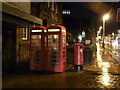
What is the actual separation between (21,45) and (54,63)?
10.9ft

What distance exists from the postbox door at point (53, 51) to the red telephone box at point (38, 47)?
0.40 metres

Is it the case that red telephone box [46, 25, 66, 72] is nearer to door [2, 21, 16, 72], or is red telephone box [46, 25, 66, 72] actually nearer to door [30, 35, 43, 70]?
door [30, 35, 43, 70]

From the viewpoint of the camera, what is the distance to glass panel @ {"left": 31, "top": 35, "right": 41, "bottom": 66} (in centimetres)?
891

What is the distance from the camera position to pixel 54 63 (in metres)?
8.55

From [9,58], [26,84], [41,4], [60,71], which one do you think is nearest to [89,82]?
[60,71]

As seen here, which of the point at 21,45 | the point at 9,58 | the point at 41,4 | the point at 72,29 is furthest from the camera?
the point at 72,29

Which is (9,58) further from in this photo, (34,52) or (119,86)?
(119,86)

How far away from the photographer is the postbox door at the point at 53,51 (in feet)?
27.9

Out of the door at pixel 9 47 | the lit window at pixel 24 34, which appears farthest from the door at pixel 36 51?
the lit window at pixel 24 34

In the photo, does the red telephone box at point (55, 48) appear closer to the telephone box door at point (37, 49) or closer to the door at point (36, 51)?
the telephone box door at point (37, 49)

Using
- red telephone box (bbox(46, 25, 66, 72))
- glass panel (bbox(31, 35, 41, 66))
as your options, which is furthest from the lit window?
red telephone box (bbox(46, 25, 66, 72))

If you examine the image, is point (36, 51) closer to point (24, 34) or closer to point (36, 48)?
point (36, 48)

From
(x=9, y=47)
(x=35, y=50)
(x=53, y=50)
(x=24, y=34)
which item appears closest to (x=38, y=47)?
(x=35, y=50)

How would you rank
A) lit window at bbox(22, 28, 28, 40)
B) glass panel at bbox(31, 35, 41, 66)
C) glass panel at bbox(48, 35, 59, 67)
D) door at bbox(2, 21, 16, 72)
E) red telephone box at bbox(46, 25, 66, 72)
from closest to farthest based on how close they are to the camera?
red telephone box at bbox(46, 25, 66, 72)
glass panel at bbox(48, 35, 59, 67)
glass panel at bbox(31, 35, 41, 66)
door at bbox(2, 21, 16, 72)
lit window at bbox(22, 28, 28, 40)
